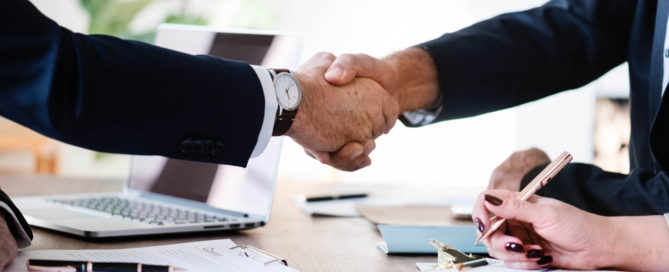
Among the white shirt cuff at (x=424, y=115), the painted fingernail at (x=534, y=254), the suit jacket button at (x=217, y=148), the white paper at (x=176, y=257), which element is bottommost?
the white paper at (x=176, y=257)

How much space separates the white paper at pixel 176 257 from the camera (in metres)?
0.73

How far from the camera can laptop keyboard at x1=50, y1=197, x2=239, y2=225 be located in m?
1.01

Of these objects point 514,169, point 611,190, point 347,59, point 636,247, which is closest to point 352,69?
point 347,59

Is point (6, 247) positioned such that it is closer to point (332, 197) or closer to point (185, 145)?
point (185, 145)

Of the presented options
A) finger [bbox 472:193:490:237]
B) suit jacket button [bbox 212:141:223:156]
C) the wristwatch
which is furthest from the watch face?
finger [bbox 472:193:490:237]

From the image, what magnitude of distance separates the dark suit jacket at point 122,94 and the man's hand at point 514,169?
471 mm

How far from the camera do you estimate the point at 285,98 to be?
971 mm

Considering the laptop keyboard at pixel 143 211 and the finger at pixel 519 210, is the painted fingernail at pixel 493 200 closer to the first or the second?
the finger at pixel 519 210

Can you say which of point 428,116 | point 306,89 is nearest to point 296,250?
point 306,89

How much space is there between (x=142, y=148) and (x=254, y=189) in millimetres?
308

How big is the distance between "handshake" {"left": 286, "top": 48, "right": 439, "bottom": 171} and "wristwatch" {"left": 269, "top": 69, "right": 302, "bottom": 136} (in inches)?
1.2

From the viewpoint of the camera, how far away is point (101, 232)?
89cm

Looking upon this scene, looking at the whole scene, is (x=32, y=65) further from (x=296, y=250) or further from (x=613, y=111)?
(x=613, y=111)

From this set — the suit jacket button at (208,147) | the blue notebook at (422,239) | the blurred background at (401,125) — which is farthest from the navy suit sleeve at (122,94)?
the blurred background at (401,125)
